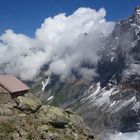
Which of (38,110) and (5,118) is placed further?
(38,110)

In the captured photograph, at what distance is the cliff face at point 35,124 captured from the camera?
59844 mm

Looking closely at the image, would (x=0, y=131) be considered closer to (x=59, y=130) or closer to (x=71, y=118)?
(x=59, y=130)

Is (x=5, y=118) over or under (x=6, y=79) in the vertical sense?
under

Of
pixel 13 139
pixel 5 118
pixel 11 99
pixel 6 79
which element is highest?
pixel 6 79

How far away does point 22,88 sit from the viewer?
82.3m

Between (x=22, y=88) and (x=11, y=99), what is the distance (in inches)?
332

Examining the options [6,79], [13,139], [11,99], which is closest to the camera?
[13,139]

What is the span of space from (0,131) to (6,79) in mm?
24264

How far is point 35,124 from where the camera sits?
63969 mm

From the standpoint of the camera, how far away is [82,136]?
68.3 metres

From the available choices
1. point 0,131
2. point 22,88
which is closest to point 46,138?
point 0,131

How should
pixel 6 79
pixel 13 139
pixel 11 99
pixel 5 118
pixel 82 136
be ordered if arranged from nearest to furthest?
1. pixel 13 139
2. pixel 5 118
3. pixel 82 136
4. pixel 11 99
5. pixel 6 79

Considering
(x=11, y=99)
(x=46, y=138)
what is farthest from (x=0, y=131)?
(x=11, y=99)

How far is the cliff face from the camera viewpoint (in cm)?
5984
